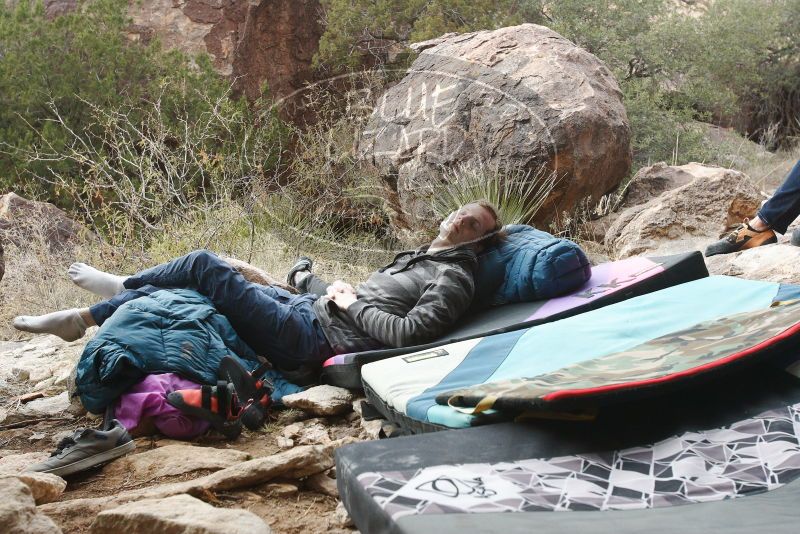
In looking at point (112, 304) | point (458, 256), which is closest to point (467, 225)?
point (458, 256)

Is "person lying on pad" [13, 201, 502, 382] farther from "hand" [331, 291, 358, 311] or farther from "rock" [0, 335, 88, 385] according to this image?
"rock" [0, 335, 88, 385]

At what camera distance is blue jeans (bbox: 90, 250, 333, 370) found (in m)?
3.22

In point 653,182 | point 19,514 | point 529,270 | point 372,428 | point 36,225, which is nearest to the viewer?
point 19,514

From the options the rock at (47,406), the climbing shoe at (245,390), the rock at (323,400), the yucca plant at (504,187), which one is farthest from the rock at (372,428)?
the yucca plant at (504,187)

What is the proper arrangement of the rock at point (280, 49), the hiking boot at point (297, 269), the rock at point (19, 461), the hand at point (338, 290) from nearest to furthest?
the rock at point (19, 461) → the hand at point (338, 290) → the hiking boot at point (297, 269) → the rock at point (280, 49)

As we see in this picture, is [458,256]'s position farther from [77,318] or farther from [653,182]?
[653,182]

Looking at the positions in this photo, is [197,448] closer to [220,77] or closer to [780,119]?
[220,77]

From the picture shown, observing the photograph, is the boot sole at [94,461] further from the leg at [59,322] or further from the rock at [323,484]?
the leg at [59,322]

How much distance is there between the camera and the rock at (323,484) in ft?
6.86

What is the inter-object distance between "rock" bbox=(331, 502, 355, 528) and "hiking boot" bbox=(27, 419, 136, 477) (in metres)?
0.82

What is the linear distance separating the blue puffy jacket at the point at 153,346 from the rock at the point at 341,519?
1068 mm

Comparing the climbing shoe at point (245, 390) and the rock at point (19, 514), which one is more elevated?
the rock at point (19, 514)

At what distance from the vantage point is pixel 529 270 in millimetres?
3395

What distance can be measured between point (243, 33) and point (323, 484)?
29.1ft
